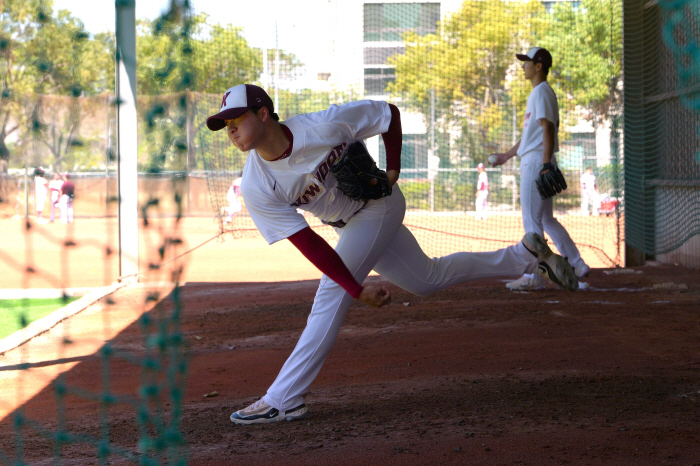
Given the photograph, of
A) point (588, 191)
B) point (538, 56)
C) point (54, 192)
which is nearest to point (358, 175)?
point (538, 56)

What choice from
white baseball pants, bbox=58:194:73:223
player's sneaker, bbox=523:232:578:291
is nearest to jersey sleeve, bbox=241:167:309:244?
player's sneaker, bbox=523:232:578:291

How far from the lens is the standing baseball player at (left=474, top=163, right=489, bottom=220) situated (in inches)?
861

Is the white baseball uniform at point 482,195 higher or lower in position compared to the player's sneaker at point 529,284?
higher

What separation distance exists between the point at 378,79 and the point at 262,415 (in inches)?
901

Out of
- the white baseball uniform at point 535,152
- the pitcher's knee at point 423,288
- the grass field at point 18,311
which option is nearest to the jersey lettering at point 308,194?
the pitcher's knee at point 423,288

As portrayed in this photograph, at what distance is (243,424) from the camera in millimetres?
3732

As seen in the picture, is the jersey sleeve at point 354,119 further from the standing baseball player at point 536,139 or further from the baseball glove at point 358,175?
the standing baseball player at point 536,139

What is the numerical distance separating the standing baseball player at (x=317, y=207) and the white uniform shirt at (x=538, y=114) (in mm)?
3277

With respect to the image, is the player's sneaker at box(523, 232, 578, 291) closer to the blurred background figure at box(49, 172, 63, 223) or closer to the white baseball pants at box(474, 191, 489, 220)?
the white baseball pants at box(474, 191, 489, 220)

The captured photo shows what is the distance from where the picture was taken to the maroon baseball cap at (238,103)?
3238mm

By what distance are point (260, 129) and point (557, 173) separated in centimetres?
402

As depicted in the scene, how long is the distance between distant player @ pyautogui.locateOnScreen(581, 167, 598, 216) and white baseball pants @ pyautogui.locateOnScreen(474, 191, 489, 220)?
11.8 feet

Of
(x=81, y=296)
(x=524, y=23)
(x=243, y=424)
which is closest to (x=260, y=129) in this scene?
(x=243, y=424)

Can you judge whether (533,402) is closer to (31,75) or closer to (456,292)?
(31,75)
